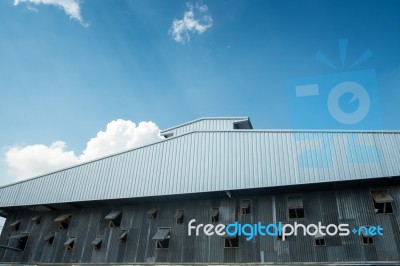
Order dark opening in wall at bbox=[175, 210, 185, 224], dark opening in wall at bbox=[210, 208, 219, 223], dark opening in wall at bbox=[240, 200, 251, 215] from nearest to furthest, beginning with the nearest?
dark opening in wall at bbox=[240, 200, 251, 215] → dark opening in wall at bbox=[210, 208, 219, 223] → dark opening in wall at bbox=[175, 210, 185, 224]

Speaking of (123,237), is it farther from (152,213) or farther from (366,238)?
(366,238)

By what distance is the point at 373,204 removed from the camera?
18.4 meters

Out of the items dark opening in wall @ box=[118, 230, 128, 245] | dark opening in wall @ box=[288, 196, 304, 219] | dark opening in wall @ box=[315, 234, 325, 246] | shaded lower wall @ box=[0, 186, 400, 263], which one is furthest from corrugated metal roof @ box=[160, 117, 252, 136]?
dark opening in wall @ box=[315, 234, 325, 246]

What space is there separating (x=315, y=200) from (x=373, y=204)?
10.6ft

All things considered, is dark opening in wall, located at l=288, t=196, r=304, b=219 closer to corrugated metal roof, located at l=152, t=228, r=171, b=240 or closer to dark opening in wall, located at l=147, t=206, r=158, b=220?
corrugated metal roof, located at l=152, t=228, r=171, b=240

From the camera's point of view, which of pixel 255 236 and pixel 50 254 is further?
pixel 50 254

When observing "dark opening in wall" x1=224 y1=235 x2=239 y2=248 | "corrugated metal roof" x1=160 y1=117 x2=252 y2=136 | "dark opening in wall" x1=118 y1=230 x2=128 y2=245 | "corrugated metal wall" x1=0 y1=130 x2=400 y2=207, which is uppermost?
"corrugated metal roof" x1=160 y1=117 x2=252 y2=136

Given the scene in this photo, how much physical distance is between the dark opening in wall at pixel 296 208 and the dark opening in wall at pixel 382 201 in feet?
13.7

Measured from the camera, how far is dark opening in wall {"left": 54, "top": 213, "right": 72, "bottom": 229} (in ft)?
86.7

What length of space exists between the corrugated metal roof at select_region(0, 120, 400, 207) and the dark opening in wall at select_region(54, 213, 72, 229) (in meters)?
1.60

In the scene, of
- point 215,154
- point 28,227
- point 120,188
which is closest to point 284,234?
point 215,154

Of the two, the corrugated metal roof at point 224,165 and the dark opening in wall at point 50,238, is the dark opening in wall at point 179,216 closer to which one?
the corrugated metal roof at point 224,165

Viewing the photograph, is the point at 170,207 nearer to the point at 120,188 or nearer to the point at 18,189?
the point at 120,188

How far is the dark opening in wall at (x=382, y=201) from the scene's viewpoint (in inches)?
703
